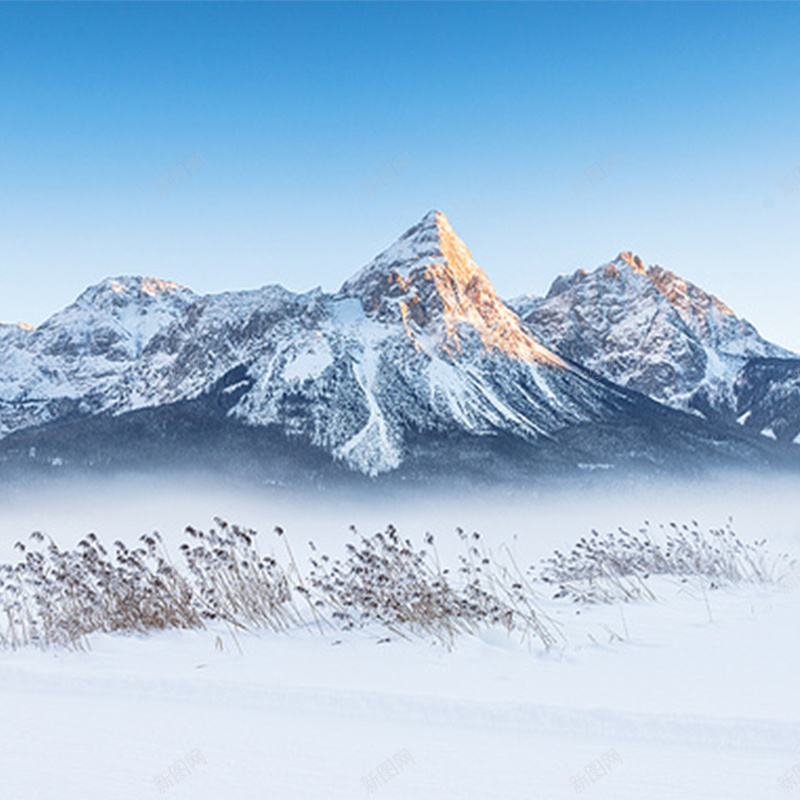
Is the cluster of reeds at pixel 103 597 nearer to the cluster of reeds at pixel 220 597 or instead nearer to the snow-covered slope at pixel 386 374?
the cluster of reeds at pixel 220 597

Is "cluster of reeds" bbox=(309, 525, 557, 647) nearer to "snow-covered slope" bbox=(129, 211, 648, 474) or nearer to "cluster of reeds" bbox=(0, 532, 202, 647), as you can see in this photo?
"cluster of reeds" bbox=(0, 532, 202, 647)

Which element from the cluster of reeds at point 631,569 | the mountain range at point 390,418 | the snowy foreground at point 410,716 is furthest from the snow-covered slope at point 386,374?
the snowy foreground at point 410,716

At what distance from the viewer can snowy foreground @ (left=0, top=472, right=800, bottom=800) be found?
9.80ft

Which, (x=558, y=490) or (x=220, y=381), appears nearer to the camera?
(x=558, y=490)

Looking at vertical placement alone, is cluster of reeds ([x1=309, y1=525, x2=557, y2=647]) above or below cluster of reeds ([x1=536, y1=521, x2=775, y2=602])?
above

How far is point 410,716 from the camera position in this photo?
160 inches

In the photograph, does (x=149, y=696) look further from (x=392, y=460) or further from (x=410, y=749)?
(x=392, y=460)

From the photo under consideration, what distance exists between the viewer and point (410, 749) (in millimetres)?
3414

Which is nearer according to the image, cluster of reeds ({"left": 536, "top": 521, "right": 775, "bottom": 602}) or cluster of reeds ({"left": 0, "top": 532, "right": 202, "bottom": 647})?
cluster of reeds ({"left": 0, "top": 532, "right": 202, "bottom": 647})

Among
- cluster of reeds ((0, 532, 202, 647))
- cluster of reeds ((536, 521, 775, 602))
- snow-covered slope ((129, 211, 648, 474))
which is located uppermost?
snow-covered slope ((129, 211, 648, 474))

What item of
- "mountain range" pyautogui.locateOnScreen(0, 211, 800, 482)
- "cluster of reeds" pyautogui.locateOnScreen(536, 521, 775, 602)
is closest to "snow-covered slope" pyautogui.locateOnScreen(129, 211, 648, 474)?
"mountain range" pyautogui.locateOnScreen(0, 211, 800, 482)

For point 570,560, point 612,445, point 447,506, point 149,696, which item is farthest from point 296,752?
point 612,445

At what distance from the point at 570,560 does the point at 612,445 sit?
455 feet

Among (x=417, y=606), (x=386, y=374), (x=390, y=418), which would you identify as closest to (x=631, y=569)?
(x=417, y=606)
